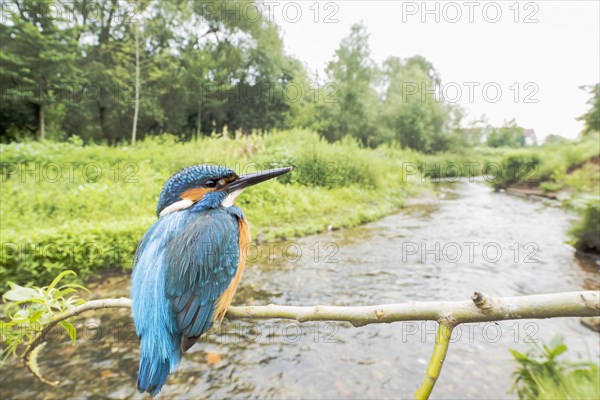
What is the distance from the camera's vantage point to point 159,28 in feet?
62.3

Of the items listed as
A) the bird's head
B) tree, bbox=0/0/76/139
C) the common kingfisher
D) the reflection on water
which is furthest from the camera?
tree, bbox=0/0/76/139

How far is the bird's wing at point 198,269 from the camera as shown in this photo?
1150 mm

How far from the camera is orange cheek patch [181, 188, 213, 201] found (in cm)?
132

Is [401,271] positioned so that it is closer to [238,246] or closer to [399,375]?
[399,375]

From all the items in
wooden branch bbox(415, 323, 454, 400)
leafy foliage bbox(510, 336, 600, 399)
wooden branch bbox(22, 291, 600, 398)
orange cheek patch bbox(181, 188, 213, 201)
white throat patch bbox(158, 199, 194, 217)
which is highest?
orange cheek patch bbox(181, 188, 213, 201)

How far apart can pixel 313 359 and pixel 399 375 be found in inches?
35.4

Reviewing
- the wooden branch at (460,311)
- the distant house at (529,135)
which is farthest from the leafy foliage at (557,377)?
the distant house at (529,135)

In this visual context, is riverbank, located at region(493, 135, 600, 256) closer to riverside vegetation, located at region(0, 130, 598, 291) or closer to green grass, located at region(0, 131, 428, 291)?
riverside vegetation, located at region(0, 130, 598, 291)

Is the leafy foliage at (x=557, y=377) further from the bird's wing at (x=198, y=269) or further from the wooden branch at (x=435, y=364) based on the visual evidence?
the bird's wing at (x=198, y=269)

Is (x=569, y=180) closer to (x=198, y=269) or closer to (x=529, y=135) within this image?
(x=198, y=269)

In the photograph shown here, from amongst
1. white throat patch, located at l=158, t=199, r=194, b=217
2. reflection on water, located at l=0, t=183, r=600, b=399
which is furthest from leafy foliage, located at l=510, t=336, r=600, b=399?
white throat patch, located at l=158, t=199, r=194, b=217

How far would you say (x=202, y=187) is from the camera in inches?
51.7

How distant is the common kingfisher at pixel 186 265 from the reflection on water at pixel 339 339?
7.64 feet

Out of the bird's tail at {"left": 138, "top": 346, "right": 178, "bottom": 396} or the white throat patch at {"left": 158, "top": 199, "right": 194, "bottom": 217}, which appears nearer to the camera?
the bird's tail at {"left": 138, "top": 346, "right": 178, "bottom": 396}
